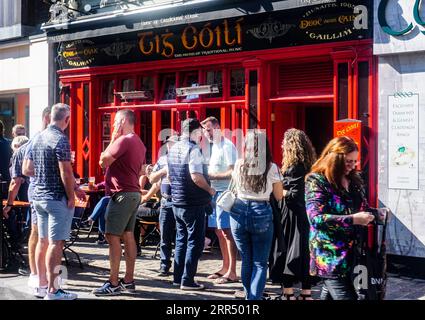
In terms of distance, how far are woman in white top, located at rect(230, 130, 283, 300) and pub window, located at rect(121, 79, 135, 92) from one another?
643cm

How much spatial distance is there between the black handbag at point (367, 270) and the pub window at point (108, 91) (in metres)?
8.49

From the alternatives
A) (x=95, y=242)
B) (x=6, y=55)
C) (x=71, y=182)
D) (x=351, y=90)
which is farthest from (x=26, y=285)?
(x=6, y=55)

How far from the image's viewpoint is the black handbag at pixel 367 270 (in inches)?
188

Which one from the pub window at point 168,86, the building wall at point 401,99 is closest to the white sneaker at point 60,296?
the building wall at point 401,99

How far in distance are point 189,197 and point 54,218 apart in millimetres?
1534

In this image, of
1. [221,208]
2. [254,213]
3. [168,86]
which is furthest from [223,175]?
[168,86]

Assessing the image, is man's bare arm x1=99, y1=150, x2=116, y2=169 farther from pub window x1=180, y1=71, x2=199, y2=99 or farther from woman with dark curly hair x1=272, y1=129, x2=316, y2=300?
pub window x1=180, y1=71, x2=199, y2=99

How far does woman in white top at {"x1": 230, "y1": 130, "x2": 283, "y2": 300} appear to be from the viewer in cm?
604

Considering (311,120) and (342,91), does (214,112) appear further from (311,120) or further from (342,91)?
(342,91)

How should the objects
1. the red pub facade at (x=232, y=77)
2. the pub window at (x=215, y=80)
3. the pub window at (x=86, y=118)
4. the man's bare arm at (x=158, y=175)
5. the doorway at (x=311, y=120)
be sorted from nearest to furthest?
the man's bare arm at (x=158, y=175) → the red pub facade at (x=232, y=77) → the doorway at (x=311, y=120) → the pub window at (x=215, y=80) → the pub window at (x=86, y=118)

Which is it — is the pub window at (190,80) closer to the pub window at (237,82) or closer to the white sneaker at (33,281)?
the pub window at (237,82)

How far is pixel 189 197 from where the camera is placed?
288 inches

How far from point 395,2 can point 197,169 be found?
363 centimetres

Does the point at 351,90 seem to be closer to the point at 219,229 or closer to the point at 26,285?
the point at 219,229
